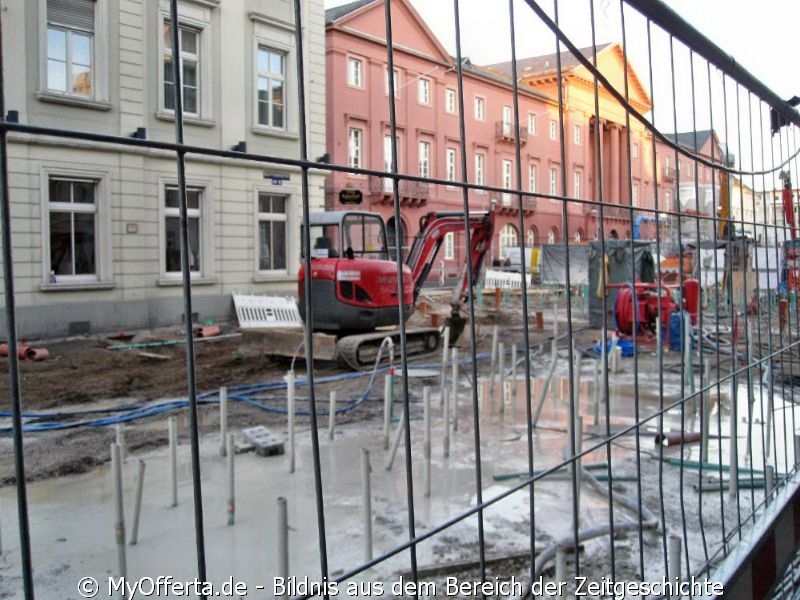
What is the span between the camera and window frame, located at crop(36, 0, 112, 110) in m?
1.43

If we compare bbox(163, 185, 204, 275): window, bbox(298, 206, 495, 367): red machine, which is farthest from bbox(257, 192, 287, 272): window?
bbox(163, 185, 204, 275): window

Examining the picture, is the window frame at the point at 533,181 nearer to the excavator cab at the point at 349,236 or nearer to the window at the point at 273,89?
the window at the point at 273,89

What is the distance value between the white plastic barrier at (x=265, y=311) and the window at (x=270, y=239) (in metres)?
0.80

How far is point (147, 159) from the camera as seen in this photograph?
2133 mm

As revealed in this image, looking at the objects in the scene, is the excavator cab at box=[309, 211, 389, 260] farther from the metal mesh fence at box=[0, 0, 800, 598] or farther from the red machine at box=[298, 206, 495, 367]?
the metal mesh fence at box=[0, 0, 800, 598]

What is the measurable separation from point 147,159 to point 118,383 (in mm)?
7704

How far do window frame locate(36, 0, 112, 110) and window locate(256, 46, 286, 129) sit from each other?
988 millimetres

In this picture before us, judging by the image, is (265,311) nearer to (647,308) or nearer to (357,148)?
(647,308)

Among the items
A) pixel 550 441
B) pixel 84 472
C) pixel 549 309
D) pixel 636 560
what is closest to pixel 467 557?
pixel 636 560

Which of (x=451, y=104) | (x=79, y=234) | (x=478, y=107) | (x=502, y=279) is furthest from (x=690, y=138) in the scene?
(x=502, y=279)

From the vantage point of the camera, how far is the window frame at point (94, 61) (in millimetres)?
1428

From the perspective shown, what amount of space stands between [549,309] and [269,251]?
10.3 meters

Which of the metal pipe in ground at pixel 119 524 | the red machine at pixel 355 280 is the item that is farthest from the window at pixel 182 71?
the red machine at pixel 355 280

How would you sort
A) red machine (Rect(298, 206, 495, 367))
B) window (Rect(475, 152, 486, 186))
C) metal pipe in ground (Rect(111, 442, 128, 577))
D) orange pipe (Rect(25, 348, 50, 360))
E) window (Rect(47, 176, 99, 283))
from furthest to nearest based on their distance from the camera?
orange pipe (Rect(25, 348, 50, 360))
red machine (Rect(298, 206, 495, 367))
window (Rect(47, 176, 99, 283))
window (Rect(475, 152, 486, 186))
metal pipe in ground (Rect(111, 442, 128, 577))
